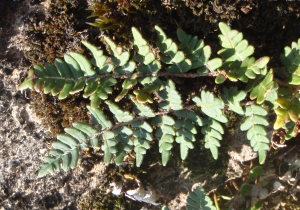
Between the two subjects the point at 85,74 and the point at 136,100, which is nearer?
the point at 85,74

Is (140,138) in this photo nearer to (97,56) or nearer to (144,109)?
(144,109)

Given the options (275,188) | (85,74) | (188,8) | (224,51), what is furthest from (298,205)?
(85,74)

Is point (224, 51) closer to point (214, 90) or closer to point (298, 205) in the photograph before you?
point (214, 90)

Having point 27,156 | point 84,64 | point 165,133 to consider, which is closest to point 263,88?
point 165,133

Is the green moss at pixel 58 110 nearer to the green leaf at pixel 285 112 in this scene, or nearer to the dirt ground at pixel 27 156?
the dirt ground at pixel 27 156

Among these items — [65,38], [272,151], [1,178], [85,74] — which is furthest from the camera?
[272,151]
